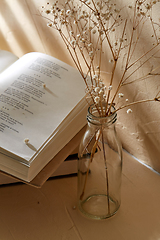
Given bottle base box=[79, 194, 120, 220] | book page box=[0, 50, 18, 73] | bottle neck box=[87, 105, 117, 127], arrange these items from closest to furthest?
bottle neck box=[87, 105, 117, 127] < bottle base box=[79, 194, 120, 220] < book page box=[0, 50, 18, 73]

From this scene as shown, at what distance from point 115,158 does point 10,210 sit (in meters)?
0.31

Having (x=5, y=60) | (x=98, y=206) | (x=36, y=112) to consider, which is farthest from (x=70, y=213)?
(x=5, y=60)

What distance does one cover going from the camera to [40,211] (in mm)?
734

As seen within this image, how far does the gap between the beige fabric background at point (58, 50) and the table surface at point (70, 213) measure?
0.28ft

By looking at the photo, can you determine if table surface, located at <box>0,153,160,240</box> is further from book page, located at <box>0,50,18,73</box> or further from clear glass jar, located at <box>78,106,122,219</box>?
book page, located at <box>0,50,18,73</box>

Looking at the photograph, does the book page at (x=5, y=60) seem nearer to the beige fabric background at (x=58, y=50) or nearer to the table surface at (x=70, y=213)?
the beige fabric background at (x=58, y=50)

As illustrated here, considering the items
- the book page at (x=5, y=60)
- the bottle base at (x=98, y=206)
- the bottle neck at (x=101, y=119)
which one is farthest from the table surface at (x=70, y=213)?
the book page at (x=5, y=60)

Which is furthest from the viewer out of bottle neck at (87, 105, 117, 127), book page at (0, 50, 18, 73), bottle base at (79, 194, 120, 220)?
book page at (0, 50, 18, 73)

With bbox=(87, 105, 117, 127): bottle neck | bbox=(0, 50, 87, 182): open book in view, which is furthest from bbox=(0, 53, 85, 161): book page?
bbox=(87, 105, 117, 127): bottle neck

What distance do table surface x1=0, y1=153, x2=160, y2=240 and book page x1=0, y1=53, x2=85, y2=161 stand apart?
0.61 feet

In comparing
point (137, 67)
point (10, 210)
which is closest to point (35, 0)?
point (137, 67)

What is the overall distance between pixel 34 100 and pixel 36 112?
0.13ft

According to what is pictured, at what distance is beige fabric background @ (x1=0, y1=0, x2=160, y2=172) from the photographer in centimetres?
78

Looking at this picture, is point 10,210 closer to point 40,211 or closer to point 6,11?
point 40,211
